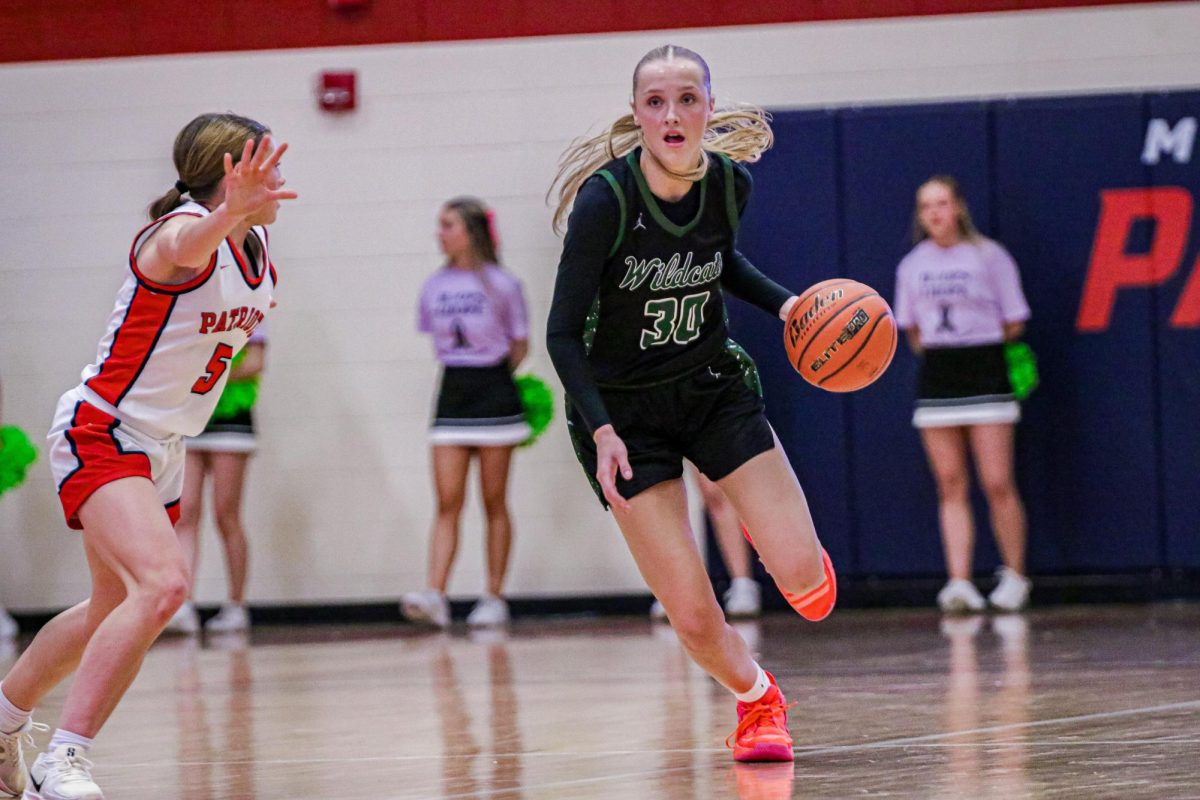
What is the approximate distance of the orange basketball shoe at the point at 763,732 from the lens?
13.3 feet

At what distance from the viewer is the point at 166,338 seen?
3.82m

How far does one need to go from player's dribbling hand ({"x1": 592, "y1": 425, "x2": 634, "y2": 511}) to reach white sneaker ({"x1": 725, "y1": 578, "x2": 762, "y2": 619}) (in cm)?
→ 454

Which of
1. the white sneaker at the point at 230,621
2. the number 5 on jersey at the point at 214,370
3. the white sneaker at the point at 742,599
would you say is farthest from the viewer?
the white sneaker at the point at 230,621

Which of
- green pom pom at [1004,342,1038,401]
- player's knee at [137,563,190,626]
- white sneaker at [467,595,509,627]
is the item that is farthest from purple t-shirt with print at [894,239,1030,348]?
player's knee at [137,563,190,626]

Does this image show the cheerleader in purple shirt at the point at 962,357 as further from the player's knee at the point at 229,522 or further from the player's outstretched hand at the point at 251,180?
the player's outstretched hand at the point at 251,180

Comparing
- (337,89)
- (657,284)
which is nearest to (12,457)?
(337,89)

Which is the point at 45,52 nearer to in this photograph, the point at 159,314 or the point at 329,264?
the point at 329,264

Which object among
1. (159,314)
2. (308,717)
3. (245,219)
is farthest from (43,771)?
(308,717)

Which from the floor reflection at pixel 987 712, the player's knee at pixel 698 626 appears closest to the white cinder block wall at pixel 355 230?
the floor reflection at pixel 987 712

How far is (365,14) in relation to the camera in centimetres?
905

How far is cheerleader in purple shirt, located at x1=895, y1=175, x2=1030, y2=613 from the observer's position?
806 centimetres

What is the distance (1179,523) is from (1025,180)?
1.81 m

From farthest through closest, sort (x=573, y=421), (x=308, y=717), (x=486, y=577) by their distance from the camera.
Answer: (x=486, y=577), (x=308, y=717), (x=573, y=421)

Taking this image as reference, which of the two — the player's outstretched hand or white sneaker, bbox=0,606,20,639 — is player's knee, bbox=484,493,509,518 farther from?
the player's outstretched hand
